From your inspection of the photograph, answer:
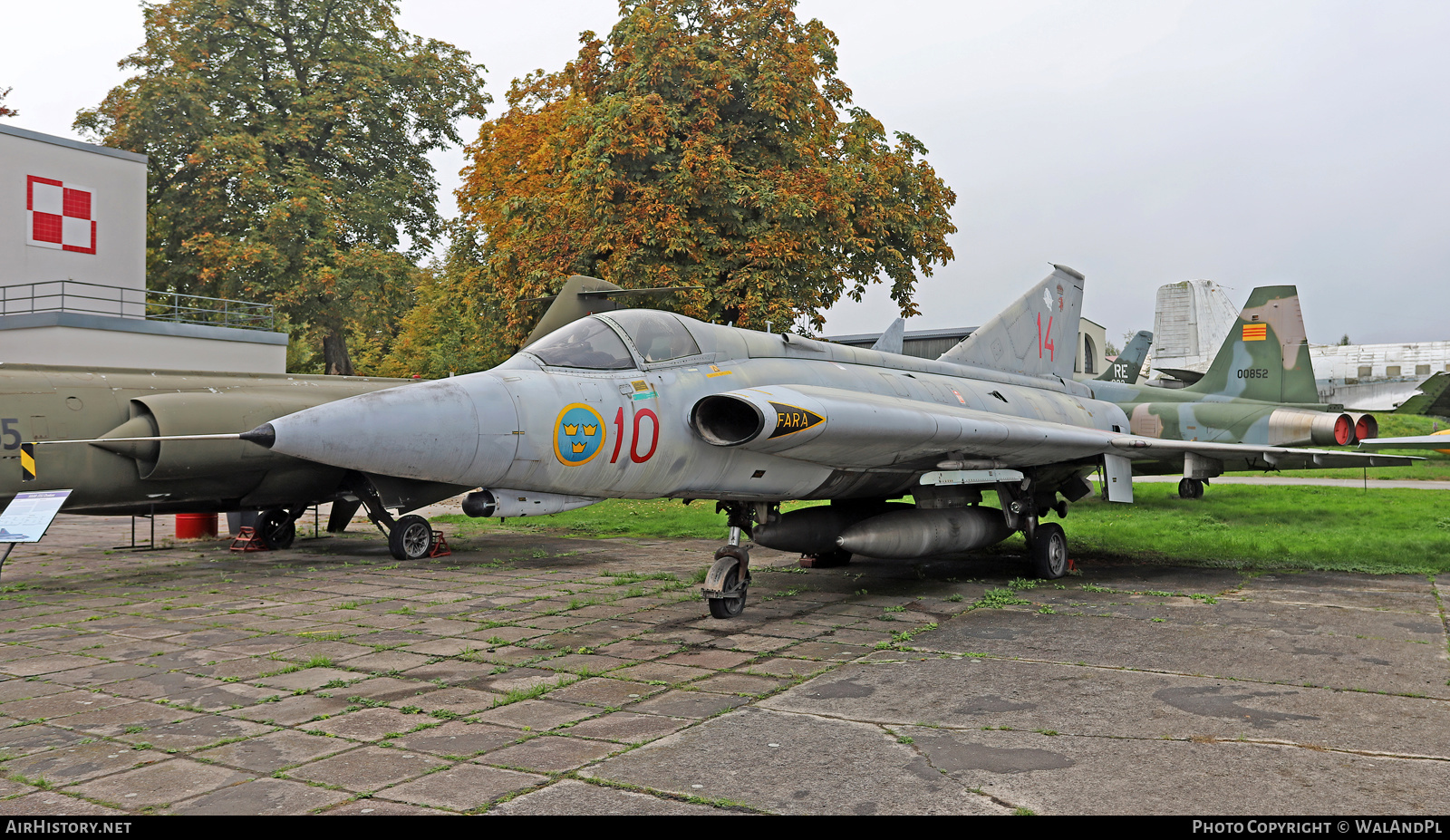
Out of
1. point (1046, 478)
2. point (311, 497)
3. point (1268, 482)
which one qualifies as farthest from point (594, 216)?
point (1268, 482)

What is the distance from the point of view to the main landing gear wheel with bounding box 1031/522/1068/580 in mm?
9617

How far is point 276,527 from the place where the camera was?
12.8 meters

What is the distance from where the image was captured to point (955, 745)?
4.21 metres

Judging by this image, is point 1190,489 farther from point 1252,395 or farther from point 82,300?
point 82,300

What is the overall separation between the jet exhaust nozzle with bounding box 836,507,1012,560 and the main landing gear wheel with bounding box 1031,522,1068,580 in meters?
0.68

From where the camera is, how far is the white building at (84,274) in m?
18.1

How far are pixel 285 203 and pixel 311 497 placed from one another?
1718cm

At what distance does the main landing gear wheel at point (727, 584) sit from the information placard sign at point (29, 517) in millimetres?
5487

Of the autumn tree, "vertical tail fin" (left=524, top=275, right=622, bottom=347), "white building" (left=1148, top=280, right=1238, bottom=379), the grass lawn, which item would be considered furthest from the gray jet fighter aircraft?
"white building" (left=1148, top=280, right=1238, bottom=379)

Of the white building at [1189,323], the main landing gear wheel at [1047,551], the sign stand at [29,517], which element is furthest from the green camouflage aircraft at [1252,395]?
the white building at [1189,323]

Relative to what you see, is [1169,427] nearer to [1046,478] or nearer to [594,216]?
[1046,478]

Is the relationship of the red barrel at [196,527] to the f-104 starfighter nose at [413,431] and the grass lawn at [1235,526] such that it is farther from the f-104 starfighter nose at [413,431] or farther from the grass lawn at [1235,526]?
the f-104 starfighter nose at [413,431]

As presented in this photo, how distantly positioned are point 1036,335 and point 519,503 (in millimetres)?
8040

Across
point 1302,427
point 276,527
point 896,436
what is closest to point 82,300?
point 276,527
